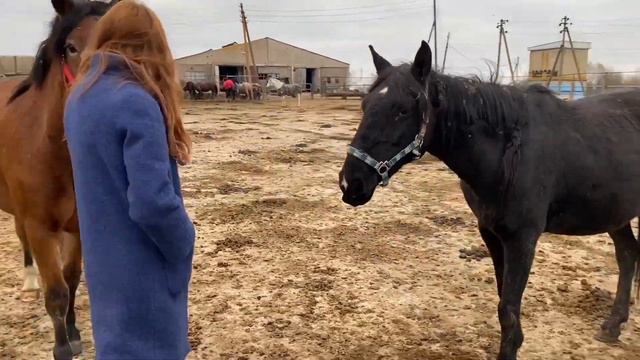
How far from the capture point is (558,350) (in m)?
3.11

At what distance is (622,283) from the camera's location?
345 centimetres

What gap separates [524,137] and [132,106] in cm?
225

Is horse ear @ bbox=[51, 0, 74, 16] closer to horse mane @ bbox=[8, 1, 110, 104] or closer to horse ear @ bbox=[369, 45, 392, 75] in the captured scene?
horse mane @ bbox=[8, 1, 110, 104]

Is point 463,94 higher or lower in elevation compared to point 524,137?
higher

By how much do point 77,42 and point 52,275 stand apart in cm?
131

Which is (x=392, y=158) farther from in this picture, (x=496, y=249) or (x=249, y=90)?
(x=249, y=90)

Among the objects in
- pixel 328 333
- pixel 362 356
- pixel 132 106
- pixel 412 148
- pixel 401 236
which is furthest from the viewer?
pixel 401 236

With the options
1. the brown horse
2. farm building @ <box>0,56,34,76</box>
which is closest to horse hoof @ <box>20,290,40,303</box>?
the brown horse

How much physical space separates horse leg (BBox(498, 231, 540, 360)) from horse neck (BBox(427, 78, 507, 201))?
0.94 feet

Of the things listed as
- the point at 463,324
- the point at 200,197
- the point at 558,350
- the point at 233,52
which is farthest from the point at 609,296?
the point at 233,52

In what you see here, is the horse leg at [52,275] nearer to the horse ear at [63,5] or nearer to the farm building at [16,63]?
the horse ear at [63,5]

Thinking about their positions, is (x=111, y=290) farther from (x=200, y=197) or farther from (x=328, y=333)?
(x=200, y=197)

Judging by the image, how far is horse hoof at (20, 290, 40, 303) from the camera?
3750 mm

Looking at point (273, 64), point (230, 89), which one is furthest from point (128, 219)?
point (273, 64)
